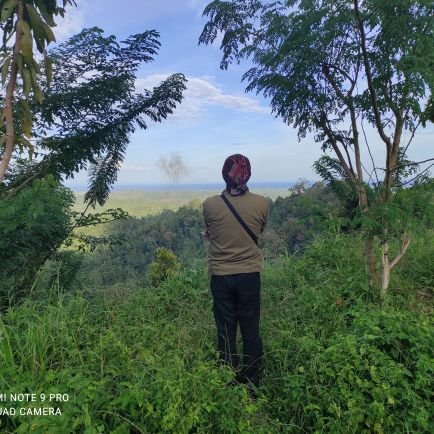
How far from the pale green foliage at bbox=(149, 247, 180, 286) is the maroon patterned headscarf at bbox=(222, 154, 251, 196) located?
324 cm

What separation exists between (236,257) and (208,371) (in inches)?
33.8

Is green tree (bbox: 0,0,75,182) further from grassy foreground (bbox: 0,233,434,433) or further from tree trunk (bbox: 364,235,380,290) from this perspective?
tree trunk (bbox: 364,235,380,290)

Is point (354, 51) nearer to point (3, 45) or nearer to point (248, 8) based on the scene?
point (248, 8)

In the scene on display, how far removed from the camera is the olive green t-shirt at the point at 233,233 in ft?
9.35

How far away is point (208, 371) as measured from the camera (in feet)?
8.06

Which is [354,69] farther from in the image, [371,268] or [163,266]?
[163,266]

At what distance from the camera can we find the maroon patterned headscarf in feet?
9.35

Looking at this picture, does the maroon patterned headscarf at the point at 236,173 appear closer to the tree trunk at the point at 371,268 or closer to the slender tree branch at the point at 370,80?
the slender tree branch at the point at 370,80

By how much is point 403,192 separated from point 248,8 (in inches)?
94.5

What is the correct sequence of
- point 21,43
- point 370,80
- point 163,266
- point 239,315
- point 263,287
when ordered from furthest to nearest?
point 163,266, point 263,287, point 370,80, point 239,315, point 21,43

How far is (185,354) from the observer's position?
289 cm

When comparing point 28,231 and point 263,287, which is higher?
point 28,231

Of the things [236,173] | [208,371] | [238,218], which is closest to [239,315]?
[208,371]

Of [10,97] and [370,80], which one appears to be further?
[370,80]
